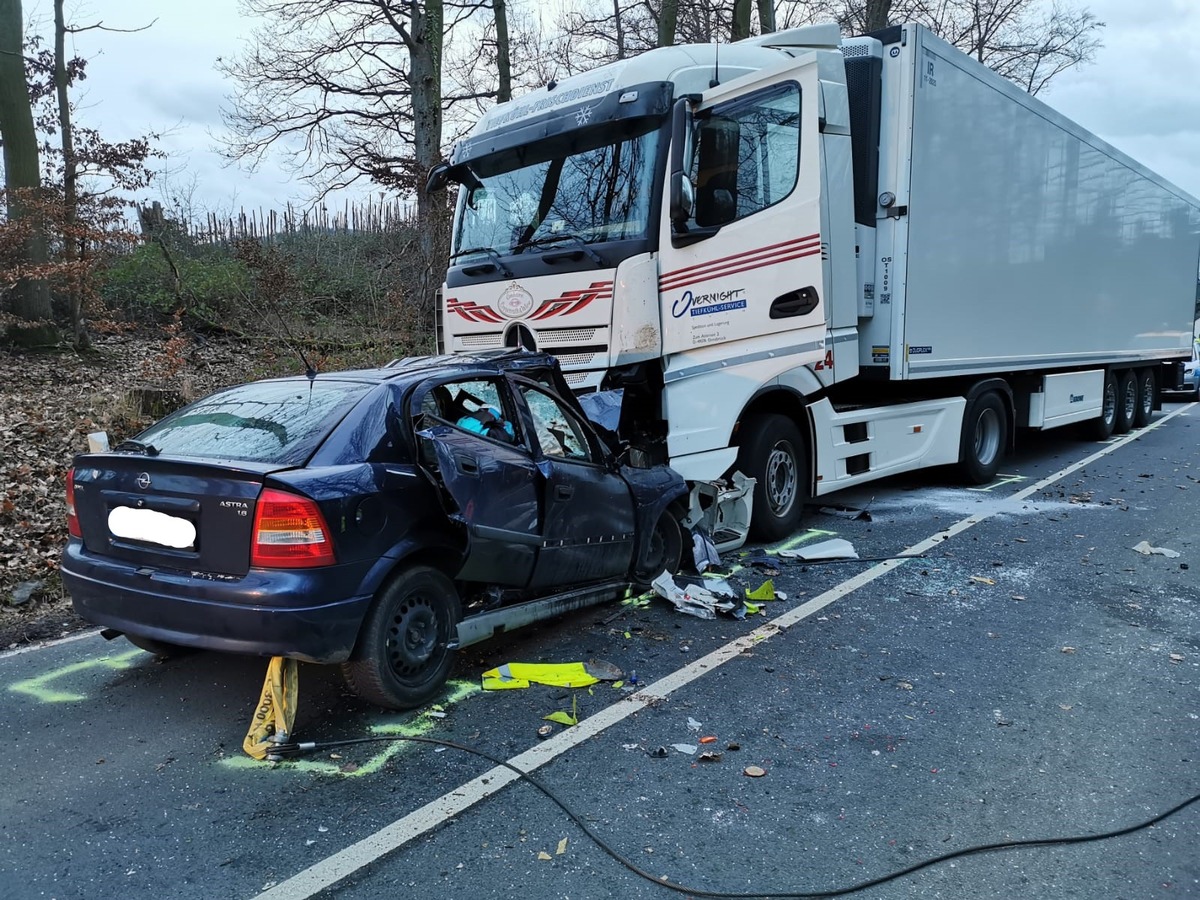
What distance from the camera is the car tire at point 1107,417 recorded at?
13.6 meters

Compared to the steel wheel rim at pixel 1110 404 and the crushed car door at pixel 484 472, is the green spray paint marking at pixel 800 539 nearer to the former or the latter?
the crushed car door at pixel 484 472

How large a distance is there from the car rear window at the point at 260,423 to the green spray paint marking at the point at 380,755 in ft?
4.08

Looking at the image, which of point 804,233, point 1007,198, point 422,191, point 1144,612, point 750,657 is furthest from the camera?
point 422,191

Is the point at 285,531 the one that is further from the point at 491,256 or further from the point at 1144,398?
the point at 1144,398

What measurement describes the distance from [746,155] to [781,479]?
2.64m

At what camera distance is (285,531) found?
11.3 ft

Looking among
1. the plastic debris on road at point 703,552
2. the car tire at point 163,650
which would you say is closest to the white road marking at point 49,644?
the car tire at point 163,650

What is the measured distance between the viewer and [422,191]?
14094mm

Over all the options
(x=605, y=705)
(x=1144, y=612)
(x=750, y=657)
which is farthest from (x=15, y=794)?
(x=1144, y=612)

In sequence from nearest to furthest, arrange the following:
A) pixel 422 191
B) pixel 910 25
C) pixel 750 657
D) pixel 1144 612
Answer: pixel 750 657 → pixel 1144 612 → pixel 910 25 → pixel 422 191

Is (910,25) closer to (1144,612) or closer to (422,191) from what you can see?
(1144,612)

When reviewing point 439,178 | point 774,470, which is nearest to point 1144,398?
point 774,470

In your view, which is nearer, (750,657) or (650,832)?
(650,832)

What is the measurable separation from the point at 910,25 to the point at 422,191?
8.98m
